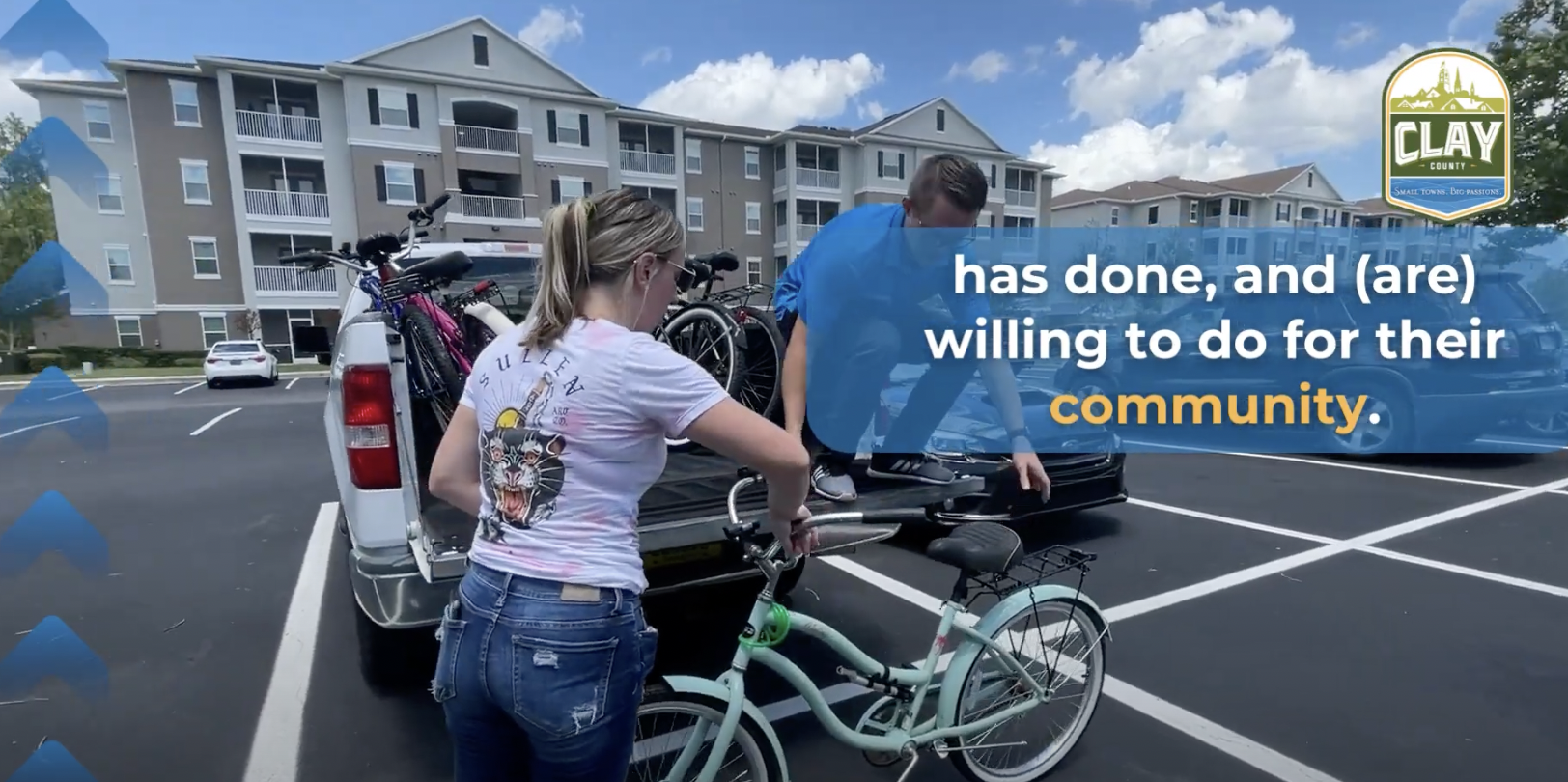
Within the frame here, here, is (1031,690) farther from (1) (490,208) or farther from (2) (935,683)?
(1) (490,208)

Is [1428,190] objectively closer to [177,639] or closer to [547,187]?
[177,639]

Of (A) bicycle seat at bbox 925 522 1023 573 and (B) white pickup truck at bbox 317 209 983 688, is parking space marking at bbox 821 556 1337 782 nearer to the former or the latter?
(A) bicycle seat at bbox 925 522 1023 573

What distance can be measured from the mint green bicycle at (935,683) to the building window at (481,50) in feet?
105

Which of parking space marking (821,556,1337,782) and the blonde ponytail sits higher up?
the blonde ponytail

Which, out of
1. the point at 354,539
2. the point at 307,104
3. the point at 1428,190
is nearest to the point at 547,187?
the point at 307,104

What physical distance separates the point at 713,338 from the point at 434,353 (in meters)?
1.41

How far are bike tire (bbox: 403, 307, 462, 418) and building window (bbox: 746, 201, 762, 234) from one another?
34.4m

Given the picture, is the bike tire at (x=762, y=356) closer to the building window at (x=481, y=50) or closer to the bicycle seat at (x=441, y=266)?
the bicycle seat at (x=441, y=266)

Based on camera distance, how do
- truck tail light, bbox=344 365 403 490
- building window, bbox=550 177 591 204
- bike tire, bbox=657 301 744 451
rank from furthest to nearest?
1. building window, bbox=550 177 591 204
2. bike tire, bbox=657 301 744 451
3. truck tail light, bbox=344 365 403 490

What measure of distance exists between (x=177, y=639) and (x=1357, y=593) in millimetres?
6202

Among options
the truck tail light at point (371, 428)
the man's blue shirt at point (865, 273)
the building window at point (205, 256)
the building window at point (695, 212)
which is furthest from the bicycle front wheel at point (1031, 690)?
the building window at point (205, 256)

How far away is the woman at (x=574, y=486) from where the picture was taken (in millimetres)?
1388

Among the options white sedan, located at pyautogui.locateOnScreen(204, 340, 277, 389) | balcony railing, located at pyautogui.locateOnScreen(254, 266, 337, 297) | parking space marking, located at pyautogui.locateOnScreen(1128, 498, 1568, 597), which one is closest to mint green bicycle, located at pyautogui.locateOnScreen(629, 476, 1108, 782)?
parking space marking, located at pyautogui.locateOnScreen(1128, 498, 1568, 597)

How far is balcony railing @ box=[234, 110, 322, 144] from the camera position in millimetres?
27469
